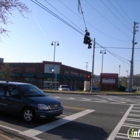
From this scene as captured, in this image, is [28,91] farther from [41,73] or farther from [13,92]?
[41,73]

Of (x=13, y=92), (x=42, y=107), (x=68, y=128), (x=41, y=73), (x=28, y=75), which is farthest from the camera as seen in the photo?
(x=28, y=75)

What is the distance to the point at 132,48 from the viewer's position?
124 feet

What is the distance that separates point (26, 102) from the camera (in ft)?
30.0

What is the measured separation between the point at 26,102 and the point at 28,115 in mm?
535

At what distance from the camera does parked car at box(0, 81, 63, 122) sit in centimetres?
895

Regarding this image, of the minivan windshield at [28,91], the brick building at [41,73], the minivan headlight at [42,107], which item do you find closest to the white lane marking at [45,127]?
the minivan headlight at [42,107]

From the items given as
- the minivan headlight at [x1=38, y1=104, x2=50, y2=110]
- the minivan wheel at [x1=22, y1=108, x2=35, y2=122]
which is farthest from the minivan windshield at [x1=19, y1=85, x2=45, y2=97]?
the minivan headlight at [x1=38, y1=104, x2=50, y2=110]

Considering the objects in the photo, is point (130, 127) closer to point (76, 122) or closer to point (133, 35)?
point (76, 122)

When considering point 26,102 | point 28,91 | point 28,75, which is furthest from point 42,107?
point 28,75

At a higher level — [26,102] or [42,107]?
[26,102]

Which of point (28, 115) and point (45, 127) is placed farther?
point (28, 115)

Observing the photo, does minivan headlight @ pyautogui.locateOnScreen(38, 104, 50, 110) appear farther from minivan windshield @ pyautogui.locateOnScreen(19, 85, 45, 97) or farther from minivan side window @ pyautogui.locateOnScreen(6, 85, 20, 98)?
minivan side window @ pyautogui.locateOnScreen(6, 85, 20, 98)

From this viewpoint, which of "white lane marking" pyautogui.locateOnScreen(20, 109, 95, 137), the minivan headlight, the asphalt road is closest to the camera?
the asphalt road

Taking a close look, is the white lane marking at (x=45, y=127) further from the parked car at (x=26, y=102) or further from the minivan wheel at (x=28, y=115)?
the minivan wheel at (x=28, y=115)
